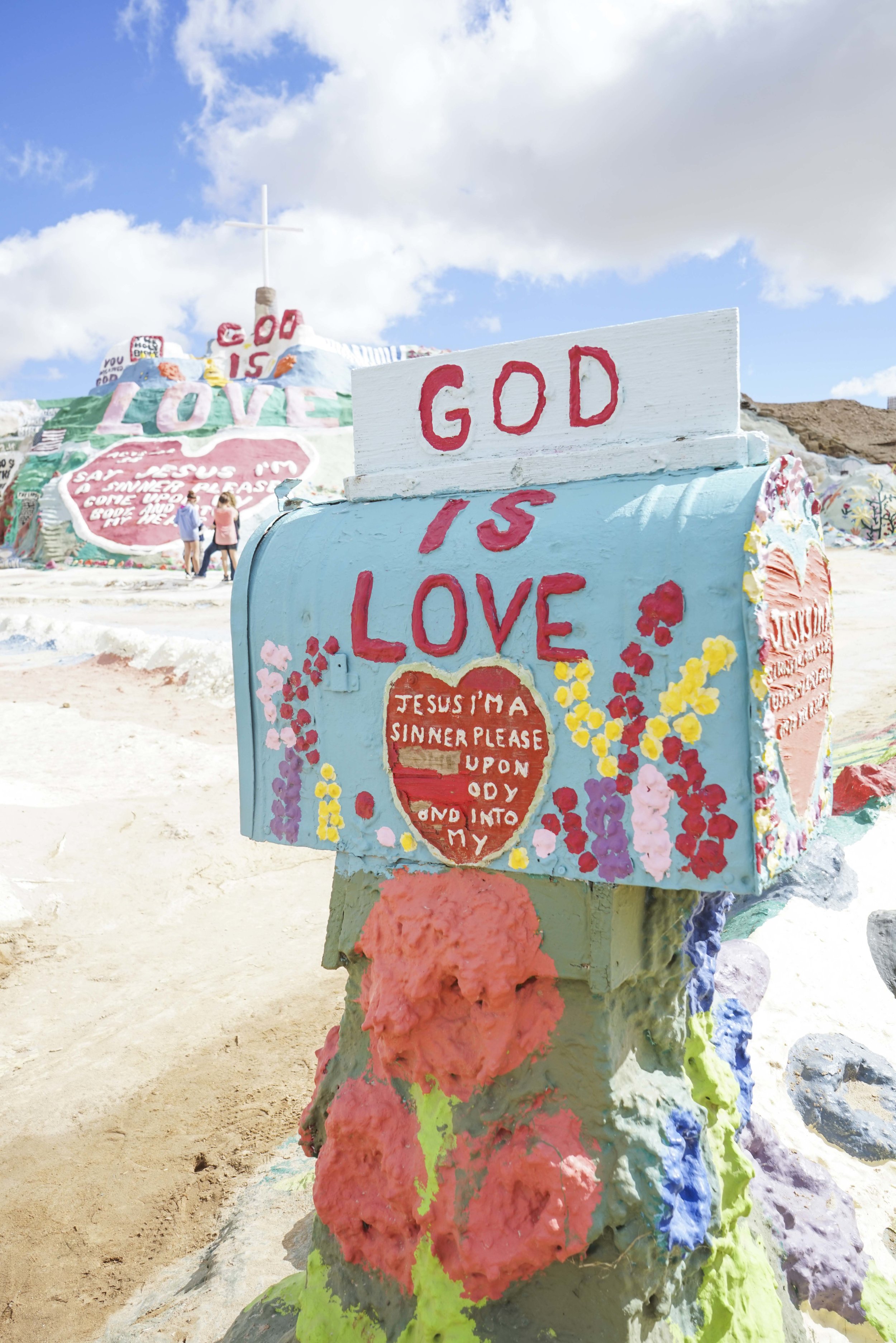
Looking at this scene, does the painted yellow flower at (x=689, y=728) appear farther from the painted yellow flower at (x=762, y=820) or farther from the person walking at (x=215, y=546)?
the person walking at (x=215, y=546)

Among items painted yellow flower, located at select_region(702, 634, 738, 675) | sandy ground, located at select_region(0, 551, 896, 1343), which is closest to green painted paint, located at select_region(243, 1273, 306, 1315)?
sandy ground, located at select_region(0, 551, 896, 1343)

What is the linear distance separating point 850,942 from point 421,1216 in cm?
197

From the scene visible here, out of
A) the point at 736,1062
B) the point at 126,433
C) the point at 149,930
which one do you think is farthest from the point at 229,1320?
the point at 126,433

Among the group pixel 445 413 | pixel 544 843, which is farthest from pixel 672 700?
pixel 445 413

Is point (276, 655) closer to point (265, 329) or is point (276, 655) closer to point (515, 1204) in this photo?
point (515, 1204)

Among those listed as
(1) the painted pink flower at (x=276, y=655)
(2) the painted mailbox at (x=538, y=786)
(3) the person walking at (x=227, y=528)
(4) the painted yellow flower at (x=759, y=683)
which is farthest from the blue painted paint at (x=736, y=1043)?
(3) the person walking at (x=227, y=528)

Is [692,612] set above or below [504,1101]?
above

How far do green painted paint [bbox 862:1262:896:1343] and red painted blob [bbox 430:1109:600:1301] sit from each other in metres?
1.01

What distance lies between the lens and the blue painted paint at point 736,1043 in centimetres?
242

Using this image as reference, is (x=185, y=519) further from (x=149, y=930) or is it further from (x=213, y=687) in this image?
(x=149, y=930)

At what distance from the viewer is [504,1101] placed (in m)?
1.92

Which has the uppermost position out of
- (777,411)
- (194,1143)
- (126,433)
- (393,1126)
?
(777,411)

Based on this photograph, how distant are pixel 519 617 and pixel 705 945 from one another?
106 centimetres

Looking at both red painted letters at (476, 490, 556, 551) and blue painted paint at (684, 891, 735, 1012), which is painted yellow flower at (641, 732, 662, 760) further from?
blue painted paint at (684, 891, 735, 1012)
